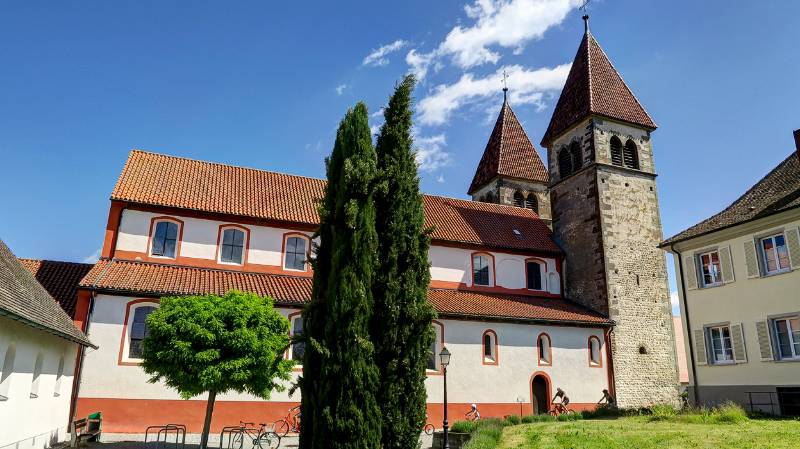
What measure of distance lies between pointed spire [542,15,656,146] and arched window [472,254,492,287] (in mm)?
9233

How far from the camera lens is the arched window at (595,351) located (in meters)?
25.9

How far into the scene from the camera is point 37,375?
47.1 ft

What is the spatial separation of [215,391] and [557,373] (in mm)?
15785

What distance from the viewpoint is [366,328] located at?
11.1 m

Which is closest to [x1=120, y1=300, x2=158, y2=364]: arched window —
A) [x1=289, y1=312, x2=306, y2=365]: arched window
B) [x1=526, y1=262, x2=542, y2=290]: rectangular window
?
[x1=289, y1=312, x2=306, y2=365]: arched window

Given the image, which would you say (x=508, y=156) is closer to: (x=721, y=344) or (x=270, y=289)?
(x=721, y=344)

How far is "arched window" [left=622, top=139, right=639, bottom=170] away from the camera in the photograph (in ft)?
98.8

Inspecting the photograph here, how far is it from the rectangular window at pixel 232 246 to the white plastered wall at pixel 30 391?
678 cm

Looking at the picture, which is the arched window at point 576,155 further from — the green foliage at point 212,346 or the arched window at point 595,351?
the green foliage at point 212,346

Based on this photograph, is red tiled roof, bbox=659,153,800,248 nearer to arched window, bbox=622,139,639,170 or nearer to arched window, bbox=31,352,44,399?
arched window, bbox=622,139,639,170

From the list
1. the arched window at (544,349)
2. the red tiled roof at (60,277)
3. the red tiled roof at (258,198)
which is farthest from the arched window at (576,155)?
the red tiled roof at (60,277)

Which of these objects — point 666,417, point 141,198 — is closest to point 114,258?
point 141,198

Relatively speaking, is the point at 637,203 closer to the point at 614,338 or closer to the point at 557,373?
the point at 614,338

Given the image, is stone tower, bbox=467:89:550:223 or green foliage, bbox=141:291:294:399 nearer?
green foliage, bbox=141:291:294:399
